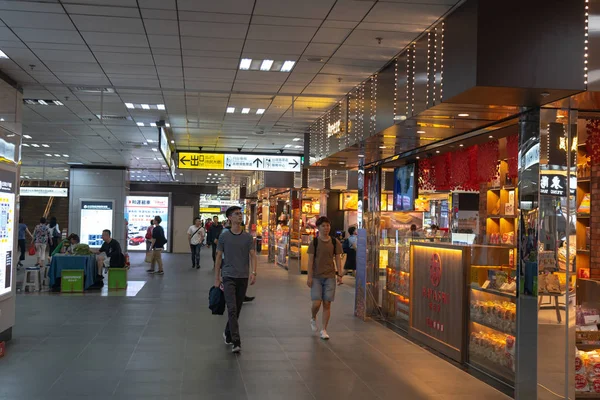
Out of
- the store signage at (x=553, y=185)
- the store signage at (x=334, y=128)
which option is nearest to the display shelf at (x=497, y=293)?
the store signage at (x=553, y=185)

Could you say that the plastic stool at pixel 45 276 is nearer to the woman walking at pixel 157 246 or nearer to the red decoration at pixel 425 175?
the woman walking at pixel 157 246

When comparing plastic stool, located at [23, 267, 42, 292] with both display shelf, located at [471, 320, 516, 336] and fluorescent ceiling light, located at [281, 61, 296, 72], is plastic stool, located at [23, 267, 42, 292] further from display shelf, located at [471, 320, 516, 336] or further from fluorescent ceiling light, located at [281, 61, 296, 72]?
display shelf, located at [471, 320, 516, 336]

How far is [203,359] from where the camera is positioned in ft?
23.5

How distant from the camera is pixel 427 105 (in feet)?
20.7

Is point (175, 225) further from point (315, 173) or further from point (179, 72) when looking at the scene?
point (179, 72)

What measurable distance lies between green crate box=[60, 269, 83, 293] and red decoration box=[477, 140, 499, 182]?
8565 mm

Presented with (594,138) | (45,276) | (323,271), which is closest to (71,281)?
(45,276)

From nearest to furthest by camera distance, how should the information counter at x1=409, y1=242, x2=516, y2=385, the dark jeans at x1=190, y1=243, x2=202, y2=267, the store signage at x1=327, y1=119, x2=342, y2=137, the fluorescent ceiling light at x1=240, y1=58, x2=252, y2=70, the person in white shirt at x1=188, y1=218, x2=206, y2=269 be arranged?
the information counter at x1=409, y1=242, x2=516, y2=385, the fluorescent ceiling light at x1=240, y1=58, x2=252, y2=70, the store signage at x1=327, y1=119, x2=342, y2=137, the person in white shirt at x1=188, y1=218, x2=206, y2=269, the dark jeans at x1=190, y1=243, x2=202, y2=267

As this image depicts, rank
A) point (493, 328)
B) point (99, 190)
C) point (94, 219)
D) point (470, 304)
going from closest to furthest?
point (493, 328) < point (470, 304) < point (94, 219) < point (99, 190)

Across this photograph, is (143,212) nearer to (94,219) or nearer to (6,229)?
(94,219)

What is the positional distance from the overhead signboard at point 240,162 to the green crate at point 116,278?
8.49 ft

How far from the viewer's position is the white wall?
22062 mm

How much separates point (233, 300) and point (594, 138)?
4204 millimetres

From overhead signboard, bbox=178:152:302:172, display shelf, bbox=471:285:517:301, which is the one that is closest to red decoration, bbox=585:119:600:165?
display shelf, bbox=471:285:517:301
